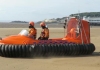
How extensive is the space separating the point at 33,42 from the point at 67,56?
3.53 feet

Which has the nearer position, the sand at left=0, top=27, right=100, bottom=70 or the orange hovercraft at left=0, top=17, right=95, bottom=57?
the sand at left=0, top=27, right=100, bottom=70

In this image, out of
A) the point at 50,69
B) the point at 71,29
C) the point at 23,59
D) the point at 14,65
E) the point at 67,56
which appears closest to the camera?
the point at 50,69

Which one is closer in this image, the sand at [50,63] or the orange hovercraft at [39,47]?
the sand at [50,63]

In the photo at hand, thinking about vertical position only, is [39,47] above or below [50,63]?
above

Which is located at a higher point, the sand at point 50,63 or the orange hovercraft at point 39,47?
the orange hovercraft at point 39,47

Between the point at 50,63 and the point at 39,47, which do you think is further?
the point at 39,47

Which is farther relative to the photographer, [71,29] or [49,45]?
[71,29]

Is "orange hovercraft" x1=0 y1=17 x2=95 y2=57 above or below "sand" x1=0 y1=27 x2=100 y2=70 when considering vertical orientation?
above

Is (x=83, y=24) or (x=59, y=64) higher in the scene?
(x=83, y=24)

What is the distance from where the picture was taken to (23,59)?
7621 millimetres

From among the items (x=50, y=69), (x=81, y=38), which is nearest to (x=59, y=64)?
(x=50, y=69)

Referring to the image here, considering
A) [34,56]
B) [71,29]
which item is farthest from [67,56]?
[71,29]

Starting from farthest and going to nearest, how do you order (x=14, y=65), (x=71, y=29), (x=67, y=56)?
(x=71, y=29), (x=67, y=56), (x=14, y=65)

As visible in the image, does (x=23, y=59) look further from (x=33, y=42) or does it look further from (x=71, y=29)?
(x=71, y=29)
